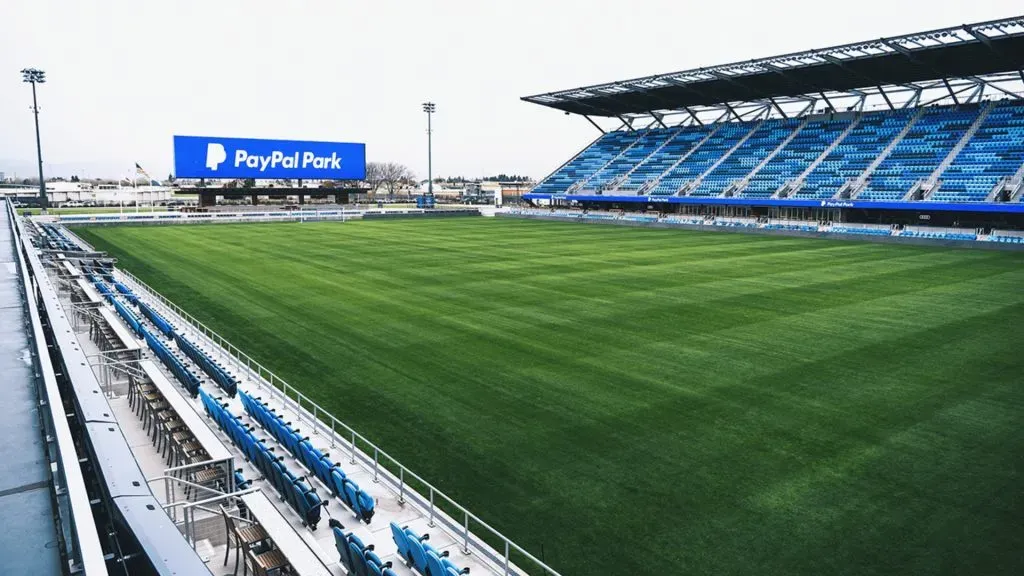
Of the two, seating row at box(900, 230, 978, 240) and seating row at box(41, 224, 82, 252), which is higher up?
seating row at box(41, 224, 82, 252)

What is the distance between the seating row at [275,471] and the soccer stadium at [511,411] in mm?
52

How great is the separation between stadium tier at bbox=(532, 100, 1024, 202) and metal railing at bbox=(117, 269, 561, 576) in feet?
164

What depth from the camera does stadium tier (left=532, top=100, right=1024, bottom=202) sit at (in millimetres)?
50844

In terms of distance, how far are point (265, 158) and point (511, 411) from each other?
68339 mm

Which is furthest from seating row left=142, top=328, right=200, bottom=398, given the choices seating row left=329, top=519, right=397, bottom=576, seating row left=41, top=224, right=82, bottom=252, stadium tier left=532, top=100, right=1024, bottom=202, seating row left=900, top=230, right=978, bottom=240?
stadium tier left=532, top=100, right=1024, bottom=202

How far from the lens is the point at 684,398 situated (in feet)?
45.3

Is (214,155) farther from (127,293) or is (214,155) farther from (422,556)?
(422,556)

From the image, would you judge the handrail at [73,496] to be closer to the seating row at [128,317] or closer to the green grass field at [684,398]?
the green grass field at [684,398]

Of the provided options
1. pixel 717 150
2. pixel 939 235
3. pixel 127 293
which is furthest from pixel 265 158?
pixel 939 235

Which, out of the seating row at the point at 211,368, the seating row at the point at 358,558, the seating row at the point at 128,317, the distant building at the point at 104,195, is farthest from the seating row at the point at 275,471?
the distant building at the point at 104,195

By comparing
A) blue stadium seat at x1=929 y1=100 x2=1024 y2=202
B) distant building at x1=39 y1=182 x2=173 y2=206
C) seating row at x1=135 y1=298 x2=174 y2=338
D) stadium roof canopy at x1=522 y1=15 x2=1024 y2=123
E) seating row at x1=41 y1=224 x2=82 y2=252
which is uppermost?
stadium roof canopy at x1=522 y1=15 x2=1024 y2=123

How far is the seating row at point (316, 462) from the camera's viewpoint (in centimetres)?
897

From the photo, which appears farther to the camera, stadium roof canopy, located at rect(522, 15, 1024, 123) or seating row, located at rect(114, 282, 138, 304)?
stadium roof canopy, located at rect(522, 15, 1024, 123)

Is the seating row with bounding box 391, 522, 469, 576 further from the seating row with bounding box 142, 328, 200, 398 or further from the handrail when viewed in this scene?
the seating row with bounding box 142, 328, 200, 398
